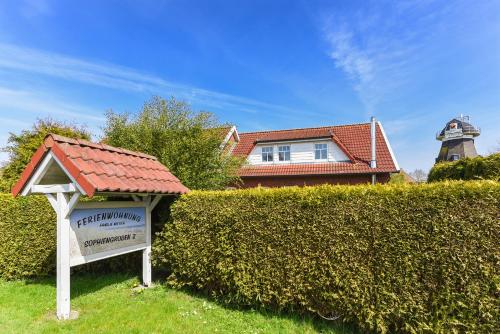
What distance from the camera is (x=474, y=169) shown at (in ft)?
25.3

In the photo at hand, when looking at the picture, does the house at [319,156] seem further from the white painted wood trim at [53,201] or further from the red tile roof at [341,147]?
the white painted wood trim at [53,201]

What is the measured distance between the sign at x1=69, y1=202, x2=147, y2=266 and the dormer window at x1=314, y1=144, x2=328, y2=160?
16416mm

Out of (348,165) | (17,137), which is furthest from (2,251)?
(348,165)

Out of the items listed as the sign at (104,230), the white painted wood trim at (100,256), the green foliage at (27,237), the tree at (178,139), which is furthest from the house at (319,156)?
the white painted wood trim at (100,256)

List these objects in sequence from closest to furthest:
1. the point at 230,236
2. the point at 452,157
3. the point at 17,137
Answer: the point at 230,236
the point at 17,137
the point at 452,157

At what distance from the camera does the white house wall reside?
20.2 m

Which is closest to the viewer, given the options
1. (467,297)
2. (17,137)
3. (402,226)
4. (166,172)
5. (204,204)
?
(467,297)

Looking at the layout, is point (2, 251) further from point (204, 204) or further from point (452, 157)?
point (452, 157)

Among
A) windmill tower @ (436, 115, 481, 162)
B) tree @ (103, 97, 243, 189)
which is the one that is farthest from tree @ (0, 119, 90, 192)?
windmill tower @ (436, 115, 481, 162)

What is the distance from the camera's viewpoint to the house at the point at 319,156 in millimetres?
18859

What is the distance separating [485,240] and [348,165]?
16.3m

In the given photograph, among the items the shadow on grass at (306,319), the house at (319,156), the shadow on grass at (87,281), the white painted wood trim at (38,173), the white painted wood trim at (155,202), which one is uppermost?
the house at (319,156)

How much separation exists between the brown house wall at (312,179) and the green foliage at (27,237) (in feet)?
46.0

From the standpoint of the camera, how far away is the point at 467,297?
355 cm
